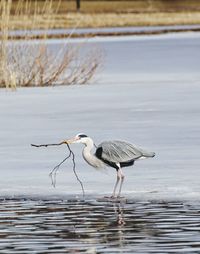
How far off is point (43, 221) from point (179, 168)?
203cm

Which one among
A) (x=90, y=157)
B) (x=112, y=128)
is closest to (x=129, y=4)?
(x=112, y=128)

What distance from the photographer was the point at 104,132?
41.6 ft

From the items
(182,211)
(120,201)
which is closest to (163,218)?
(182,211)

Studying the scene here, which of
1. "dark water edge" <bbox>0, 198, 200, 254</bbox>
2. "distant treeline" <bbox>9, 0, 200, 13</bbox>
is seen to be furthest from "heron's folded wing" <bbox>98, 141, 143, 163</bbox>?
"distant treeline" <bbox>9, 0, 200, 13</bbox>

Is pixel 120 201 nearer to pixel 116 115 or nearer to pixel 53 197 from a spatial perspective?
pixel 53 197

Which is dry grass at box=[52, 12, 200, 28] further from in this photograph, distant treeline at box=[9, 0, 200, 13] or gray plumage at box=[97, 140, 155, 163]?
gray plumage at box=[97, 140, 155, 163]

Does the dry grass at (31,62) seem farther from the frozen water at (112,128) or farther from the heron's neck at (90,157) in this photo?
the heron's neck at (90,157)

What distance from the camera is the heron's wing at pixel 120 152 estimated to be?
376 inches

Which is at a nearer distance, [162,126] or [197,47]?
[162,126]

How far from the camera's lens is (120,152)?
9578 millimetres

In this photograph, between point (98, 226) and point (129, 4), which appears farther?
point (129, 4)

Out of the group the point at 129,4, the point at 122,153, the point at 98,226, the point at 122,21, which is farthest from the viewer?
the point at 129,4

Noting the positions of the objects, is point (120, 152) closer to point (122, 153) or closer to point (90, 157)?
point (122, 153)

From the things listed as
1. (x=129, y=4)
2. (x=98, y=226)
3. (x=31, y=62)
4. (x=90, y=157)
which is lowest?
(x=129, y=4)
